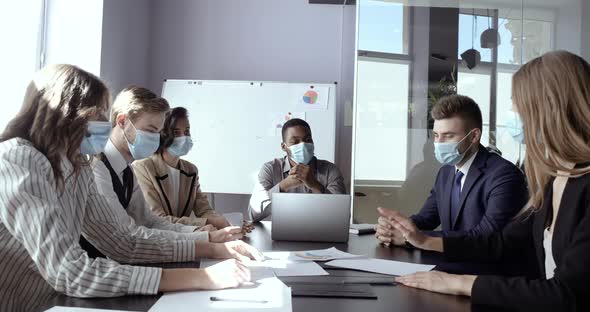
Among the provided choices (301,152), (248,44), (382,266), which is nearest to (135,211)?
(382,266)

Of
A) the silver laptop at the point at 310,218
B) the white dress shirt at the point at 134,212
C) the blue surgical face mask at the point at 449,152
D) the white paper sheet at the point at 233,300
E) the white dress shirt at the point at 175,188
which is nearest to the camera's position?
the white paper sheet at the point at 233,300

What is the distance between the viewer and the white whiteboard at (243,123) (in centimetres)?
367

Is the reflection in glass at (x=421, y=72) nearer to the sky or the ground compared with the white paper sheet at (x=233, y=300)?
nearer to the sky

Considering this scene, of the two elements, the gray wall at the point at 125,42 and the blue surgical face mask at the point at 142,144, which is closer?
the blue surgical face mask at the point at 142,144

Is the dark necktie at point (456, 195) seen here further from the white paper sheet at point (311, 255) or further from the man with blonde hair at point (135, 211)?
the man with blonde hair at point (135, 211)

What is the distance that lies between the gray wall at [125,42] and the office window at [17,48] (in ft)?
1.26

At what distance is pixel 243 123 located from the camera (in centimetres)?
370

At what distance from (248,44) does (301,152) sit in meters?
1.47

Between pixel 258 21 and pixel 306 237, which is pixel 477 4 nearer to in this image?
pixel 258 21

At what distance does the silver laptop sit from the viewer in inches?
69.1

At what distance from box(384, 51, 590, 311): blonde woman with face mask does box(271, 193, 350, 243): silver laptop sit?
1.95 feet

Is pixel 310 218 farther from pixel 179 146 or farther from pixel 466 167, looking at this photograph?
pixel 179 146

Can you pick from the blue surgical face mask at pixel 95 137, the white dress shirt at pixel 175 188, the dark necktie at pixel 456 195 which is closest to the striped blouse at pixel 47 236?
the blue surgical face mask at pixel 95 137

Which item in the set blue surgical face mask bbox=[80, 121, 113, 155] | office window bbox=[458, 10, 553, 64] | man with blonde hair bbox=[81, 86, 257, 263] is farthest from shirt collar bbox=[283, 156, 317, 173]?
blue surgical face mask bbox=[80, 121, 113, 155]
